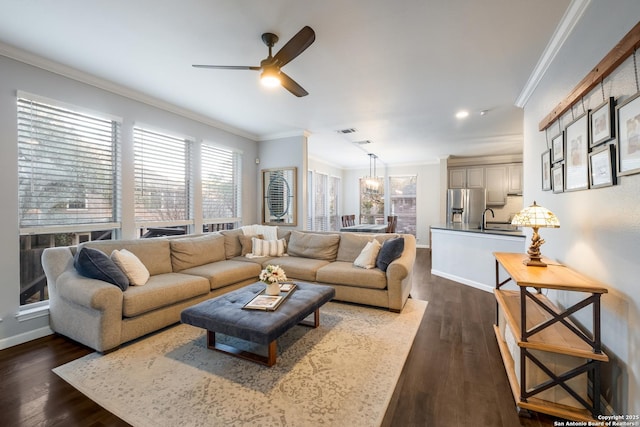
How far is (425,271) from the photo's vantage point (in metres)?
5.38

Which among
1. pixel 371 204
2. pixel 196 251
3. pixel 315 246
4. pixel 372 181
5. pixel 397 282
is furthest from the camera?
pixel 371 204

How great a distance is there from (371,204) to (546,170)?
6.65 meters

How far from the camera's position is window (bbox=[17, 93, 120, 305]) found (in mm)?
2656

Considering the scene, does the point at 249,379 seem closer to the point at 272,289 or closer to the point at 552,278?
the point at 272,289

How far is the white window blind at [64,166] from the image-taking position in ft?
8.70

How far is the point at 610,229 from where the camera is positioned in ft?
5.14

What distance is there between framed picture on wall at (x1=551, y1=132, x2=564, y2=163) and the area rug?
205cm

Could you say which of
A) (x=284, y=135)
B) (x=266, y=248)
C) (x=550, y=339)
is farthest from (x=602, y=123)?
(x=284, y=135)

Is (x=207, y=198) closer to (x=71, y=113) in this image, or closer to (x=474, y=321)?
(x=71, y=113)

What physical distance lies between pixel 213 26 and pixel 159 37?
55 centimetres

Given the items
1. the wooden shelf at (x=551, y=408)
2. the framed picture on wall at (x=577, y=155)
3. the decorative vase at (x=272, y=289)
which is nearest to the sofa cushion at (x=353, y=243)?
the decorative vase at (x=272, y=289)

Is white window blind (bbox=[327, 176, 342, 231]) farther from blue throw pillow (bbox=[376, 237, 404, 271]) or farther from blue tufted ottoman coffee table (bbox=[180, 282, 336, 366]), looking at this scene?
blue tufted ottoman coffee table (bbox=[180, 282, 336, 366])

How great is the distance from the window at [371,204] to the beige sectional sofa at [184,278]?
5.10m

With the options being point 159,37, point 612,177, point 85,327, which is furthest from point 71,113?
point 612,177
